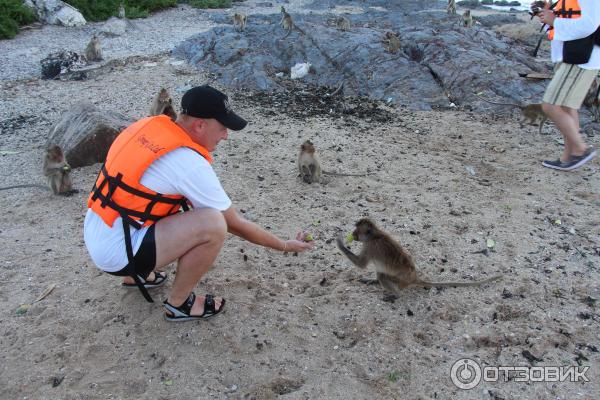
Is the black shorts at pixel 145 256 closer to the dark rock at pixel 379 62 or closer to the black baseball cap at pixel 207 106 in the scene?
the black baseball cap at pixel 207 106

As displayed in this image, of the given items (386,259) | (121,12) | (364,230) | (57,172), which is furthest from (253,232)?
(121,12)

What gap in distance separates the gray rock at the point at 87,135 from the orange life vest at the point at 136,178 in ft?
11.8

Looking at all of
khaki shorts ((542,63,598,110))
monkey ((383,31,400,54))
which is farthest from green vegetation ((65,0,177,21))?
khaki shorts ((542,63,598,110))

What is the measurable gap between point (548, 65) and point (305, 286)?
9.03 m

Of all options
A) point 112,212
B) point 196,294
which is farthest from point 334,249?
point 112,212

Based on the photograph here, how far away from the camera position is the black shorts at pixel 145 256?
313 cm

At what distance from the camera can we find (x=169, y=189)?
9.95ft

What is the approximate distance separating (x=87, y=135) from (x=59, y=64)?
200 inches

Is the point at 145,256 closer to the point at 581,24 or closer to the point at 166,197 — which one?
the point at 166,197

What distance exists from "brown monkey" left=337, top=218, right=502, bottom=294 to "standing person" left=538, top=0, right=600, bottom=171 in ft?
10.6

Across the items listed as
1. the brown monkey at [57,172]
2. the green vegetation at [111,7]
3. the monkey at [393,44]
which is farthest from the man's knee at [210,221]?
the green vegetation at [111,7]

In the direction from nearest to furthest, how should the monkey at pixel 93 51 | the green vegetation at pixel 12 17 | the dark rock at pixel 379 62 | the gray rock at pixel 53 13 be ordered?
the dark rock at pixel 379 62 → the monkey at pixel 93 51 → the green vegetation at pixel 12 17 → the gray rock at pixel 53 13

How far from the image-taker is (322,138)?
23.6 feet

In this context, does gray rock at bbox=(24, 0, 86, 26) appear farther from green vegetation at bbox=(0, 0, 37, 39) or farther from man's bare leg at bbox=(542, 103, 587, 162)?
man's bare leg at bbox=(542, 103, 587, 162)
